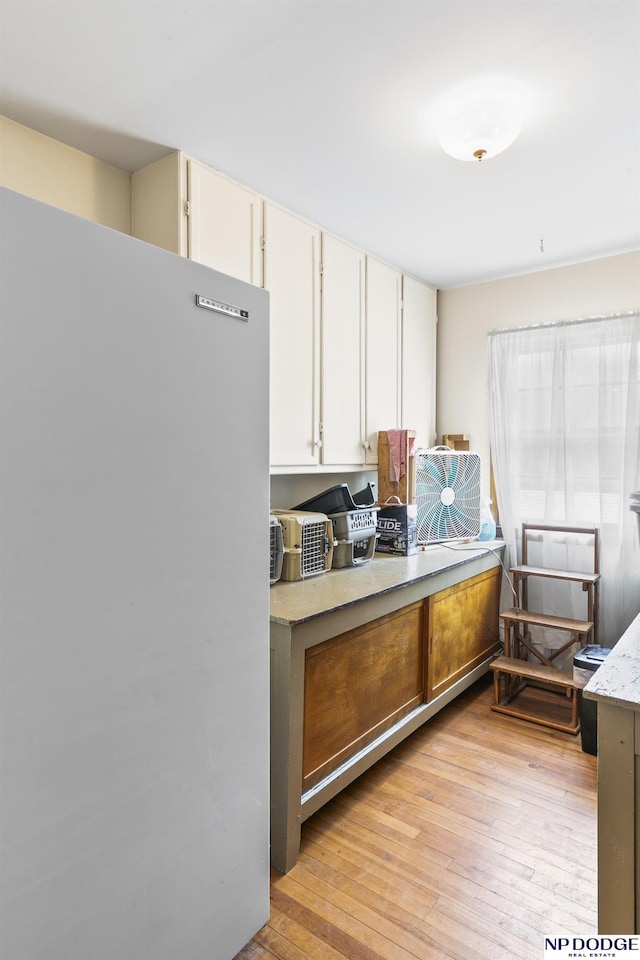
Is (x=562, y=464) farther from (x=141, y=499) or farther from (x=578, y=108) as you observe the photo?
(x=141, y=499)

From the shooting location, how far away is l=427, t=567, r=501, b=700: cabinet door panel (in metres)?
2.45

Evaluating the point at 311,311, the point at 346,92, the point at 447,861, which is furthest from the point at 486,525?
the point at 346,92

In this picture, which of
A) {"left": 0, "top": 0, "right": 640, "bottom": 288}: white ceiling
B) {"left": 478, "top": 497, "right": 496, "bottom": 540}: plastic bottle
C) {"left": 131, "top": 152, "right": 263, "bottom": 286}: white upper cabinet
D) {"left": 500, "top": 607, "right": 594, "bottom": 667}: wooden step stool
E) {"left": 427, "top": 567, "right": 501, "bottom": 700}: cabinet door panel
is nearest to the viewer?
{"left": 0, "top": 0, "right": 640, "bottom": 288}: white ceiling

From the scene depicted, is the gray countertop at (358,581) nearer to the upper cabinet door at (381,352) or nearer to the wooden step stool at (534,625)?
the wooden step stool at (534,625)

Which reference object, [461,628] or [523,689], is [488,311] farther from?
[523,689]

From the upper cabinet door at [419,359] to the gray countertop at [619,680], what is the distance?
196 cm

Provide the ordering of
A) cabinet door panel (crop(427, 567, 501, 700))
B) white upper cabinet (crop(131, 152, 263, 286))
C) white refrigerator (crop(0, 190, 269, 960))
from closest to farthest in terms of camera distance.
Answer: white refrigerator (crop(0, 190, 269, 960)), white upper cabinet (crop(131, 152, 263, 286)), cabinet door panel (crop(427, 567, 501, 700))

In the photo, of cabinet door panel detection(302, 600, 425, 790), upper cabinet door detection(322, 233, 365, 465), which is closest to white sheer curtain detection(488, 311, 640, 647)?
upper cabinet door detection(322, 233, 365, 465)

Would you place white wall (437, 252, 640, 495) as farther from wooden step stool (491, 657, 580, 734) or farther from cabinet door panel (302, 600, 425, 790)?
cabinet door panel (302, 600, 425, 790)

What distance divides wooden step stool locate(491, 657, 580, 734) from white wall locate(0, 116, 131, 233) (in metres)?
2.71

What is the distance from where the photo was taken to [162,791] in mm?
1146

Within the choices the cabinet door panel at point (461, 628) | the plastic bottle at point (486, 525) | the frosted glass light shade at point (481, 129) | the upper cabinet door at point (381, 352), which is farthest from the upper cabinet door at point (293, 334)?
the plastic bottle at point (486, 525)

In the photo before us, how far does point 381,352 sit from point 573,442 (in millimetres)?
1174

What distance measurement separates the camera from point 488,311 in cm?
323
